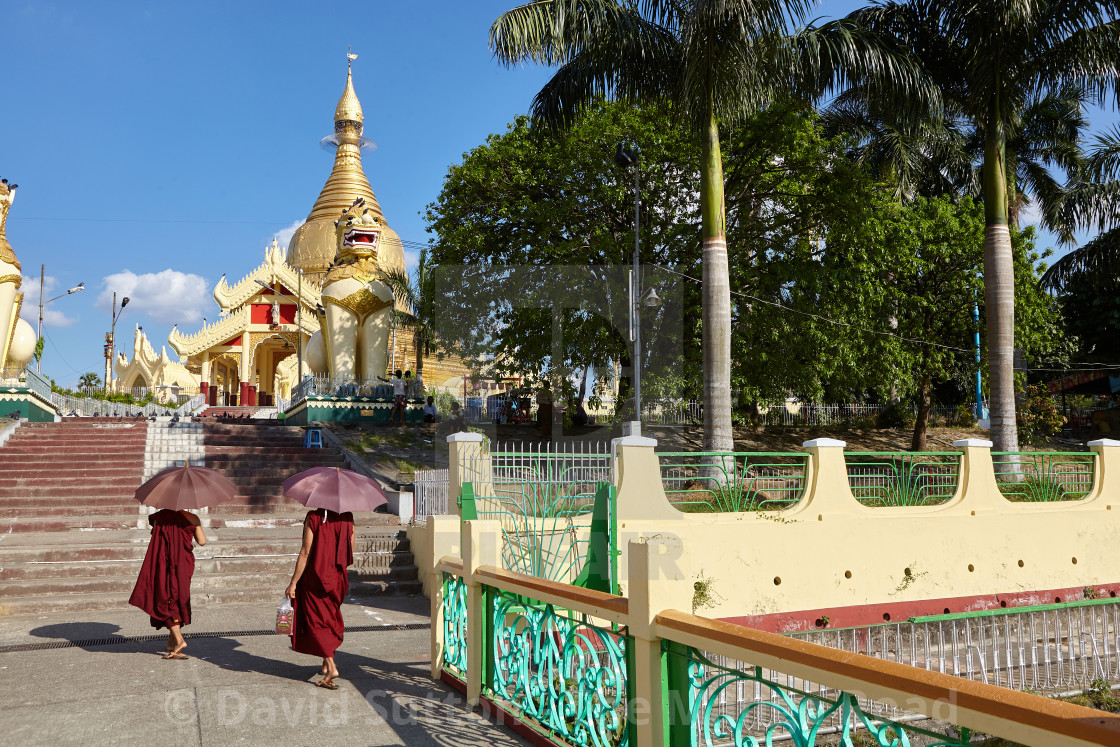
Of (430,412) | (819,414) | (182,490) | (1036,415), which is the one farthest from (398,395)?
(1036,415)

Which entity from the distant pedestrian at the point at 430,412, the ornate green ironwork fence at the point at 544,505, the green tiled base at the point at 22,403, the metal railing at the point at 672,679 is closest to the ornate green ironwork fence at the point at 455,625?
the metal railing at the point at 672,679

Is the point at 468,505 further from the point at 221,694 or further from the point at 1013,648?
the point at 1013,648

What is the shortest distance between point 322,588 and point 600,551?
8.70 ft

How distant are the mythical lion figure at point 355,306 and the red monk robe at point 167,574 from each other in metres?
15.7

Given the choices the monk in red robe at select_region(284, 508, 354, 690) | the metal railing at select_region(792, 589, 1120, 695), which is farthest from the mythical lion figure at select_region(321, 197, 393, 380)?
the monk in red robe at select_region(284, 508, 354, 690)

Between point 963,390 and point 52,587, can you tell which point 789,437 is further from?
point 52,587

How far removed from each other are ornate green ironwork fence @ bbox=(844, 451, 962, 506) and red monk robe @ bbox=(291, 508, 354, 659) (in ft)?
26.9

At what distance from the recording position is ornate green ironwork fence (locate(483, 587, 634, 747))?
4.39 metres

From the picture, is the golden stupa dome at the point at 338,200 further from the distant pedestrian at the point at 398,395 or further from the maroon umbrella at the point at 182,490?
the maroon umbrella at the point at 182,490

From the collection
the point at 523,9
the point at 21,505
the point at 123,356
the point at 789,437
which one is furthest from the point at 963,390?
the point at 123,356

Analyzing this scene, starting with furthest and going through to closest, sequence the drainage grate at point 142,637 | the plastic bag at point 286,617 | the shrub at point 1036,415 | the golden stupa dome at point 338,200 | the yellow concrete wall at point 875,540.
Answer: the golden stupa dome at point 338,200
the shrub at point 1036,415
the yellow concrete wall at point 875,540
the drainage grate at point 142,637
the plastic bag at point 286,617

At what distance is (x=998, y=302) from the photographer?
49.3 ft

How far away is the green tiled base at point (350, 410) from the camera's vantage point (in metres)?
22.0

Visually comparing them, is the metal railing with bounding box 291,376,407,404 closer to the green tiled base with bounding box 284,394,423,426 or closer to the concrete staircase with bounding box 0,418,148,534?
the green tiled base with bounding box 284,394,423,426
